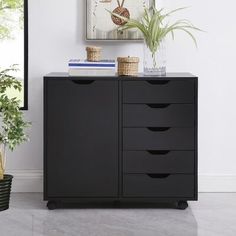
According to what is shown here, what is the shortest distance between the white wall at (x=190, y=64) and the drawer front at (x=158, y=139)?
463 mm

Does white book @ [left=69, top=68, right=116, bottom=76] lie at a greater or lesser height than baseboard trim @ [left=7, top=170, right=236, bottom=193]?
greater

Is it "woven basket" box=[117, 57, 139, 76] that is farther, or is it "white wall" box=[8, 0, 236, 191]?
"white wall" box=[8, 0, 236, 191]

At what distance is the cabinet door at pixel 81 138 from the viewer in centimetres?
396

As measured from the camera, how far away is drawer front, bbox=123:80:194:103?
395 centimetres

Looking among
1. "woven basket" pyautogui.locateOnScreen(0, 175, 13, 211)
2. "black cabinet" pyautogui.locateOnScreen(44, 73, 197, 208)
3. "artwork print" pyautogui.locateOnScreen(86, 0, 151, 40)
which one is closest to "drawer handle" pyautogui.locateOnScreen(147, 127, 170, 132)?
"black cabinet" pyautogui.locateOnScreen(44, 73, 197, 208)

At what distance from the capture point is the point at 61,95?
3.96 meters

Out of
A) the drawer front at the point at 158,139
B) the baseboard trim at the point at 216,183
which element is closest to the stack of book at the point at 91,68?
the drawer front at the point at 158,139

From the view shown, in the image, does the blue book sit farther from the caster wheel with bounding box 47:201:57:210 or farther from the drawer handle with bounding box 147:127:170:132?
the caster wheel with bounding box 47:201:57:210

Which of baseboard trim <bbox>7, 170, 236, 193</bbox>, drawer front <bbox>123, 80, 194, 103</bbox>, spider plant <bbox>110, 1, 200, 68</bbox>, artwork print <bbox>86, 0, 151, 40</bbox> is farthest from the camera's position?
baseboard trim <bbox>7, 170, 236, 193</bbox>

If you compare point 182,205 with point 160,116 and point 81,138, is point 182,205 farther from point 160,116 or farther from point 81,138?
point 81,138

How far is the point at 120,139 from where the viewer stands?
399 centimetres

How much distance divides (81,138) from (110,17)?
818 mm

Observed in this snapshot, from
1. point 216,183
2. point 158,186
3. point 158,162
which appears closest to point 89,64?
point 158,162

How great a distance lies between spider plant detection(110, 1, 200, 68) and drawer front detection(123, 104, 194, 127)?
0.29 meters
